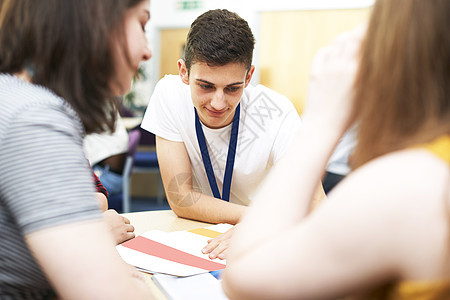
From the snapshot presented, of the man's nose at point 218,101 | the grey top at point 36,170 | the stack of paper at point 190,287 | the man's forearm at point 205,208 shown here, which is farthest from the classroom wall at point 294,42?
the grey top at point 36,170

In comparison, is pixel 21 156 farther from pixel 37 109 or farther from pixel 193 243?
pixel 193 243

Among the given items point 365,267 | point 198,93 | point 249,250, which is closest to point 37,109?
point 249,250

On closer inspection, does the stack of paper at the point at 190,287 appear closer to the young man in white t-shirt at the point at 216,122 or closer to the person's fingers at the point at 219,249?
the person's fingers at the point at 219,249

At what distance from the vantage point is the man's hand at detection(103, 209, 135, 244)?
53.5 inches

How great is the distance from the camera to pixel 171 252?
1.30 meters

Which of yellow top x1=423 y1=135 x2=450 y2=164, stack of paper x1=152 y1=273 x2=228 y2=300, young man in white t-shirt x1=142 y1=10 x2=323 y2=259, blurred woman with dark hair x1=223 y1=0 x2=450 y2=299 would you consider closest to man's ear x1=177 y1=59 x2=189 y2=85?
young man in white t-shirt x1=142 y1=10 x2=323 y2=259

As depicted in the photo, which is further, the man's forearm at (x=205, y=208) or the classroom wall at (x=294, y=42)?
the classroom wall at (x=294, y=42)

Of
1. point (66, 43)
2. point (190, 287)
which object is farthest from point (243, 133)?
point (66, 43)

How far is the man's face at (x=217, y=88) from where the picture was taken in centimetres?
176

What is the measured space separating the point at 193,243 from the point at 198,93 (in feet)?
2.22

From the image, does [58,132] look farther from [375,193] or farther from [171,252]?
[171,252]

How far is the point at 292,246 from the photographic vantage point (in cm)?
61

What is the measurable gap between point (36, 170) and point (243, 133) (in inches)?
52.9

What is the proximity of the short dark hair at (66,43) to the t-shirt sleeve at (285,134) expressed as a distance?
1.17m
